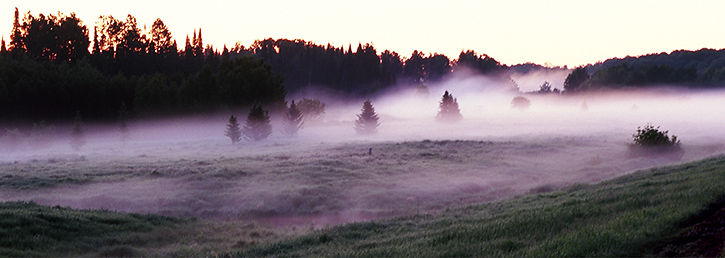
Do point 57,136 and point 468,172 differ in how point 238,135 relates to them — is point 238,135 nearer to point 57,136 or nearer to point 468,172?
point 57,136

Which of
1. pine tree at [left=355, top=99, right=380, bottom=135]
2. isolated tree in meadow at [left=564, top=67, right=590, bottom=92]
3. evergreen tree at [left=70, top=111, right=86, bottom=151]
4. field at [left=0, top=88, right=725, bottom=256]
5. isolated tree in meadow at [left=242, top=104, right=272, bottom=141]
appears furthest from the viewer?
isolated tree in meadow at [left=564, top=67, right=590, bottom=92]

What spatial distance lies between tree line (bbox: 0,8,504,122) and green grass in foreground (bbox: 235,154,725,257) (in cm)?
7200

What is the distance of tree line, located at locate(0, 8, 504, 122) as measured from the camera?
76875 millimetres

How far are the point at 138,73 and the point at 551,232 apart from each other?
107m

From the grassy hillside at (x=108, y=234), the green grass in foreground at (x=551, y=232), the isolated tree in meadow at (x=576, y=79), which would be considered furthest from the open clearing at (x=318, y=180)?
the isolated tree in meadow at (x=576, y=79)

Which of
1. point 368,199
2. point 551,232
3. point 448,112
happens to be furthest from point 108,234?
point 448,112

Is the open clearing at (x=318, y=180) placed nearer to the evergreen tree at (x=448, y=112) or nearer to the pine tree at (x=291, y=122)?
the pine tree at (x=291, y=122)

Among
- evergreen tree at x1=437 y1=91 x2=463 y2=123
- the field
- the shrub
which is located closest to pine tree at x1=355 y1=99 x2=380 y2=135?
the field

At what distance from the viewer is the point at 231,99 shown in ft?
279

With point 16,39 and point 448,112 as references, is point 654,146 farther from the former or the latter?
point 16,39

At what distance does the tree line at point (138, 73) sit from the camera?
252 feet

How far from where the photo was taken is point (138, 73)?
4203 inches

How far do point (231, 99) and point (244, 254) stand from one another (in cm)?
7431

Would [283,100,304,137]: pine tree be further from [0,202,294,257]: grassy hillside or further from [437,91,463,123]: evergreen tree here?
[0,202,294,257]: grassy hillside
